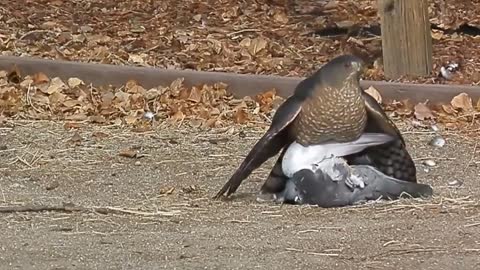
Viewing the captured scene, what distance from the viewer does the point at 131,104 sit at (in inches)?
288

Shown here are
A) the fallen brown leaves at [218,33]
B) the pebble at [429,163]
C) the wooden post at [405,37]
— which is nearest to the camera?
the pebble at [429,163]

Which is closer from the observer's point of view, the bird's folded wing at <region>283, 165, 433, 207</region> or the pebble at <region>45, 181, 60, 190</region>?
the bird's folded wing at <region>283, 165, 433, 207</region>

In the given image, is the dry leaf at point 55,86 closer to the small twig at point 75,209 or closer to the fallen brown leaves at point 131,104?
the fallen brown leaves at point 131,104

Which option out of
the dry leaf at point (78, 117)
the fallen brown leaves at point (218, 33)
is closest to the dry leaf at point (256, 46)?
the fallen brown leaves at point (218, 33)

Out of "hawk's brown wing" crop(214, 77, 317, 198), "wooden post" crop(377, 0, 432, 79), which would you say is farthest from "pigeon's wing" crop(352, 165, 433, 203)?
"wooden post" crop(377, 0, 432, 79)

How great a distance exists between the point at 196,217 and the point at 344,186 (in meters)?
0.64

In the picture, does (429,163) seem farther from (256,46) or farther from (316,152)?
(256,46)

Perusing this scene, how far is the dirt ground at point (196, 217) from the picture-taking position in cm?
413

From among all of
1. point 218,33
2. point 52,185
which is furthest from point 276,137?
point 218,33

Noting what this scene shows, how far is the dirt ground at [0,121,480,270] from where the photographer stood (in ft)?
13.5

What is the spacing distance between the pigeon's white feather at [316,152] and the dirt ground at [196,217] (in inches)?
7.3

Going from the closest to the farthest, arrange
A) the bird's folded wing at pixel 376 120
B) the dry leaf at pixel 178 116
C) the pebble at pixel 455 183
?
1. the bird's folded wing at pixel 376 120
2. the pebble at pixel 455 183
3. the dry leaf at pixel 178 116

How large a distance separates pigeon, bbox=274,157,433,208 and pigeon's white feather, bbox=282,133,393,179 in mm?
20

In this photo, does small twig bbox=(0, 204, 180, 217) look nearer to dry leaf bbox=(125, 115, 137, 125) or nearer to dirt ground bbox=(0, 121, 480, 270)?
dirt ground bbox=(0, 121, 480, 270)
